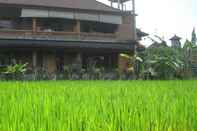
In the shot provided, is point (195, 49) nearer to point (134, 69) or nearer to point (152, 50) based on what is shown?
point (152, 50)

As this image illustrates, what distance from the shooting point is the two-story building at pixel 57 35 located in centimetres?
2383

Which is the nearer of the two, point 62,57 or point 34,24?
point 34,24

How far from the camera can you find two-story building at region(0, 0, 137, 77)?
23.8m

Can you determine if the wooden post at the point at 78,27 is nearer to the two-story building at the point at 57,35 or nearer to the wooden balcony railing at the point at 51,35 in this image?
the two-story building at the point at 57,35

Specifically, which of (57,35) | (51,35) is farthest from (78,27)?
(51,35)

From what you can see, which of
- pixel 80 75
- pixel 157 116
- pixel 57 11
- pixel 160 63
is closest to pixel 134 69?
pixel 160 63

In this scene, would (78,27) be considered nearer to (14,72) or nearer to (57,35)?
(57,35)

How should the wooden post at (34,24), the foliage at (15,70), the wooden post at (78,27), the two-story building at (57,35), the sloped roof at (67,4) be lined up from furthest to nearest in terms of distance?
the wooden post at (78,27), the sloped roof at (67,4), the wooden post at (34,24), the two-story building at (57,35), the foliage at (15,70)

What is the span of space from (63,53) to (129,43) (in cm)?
411

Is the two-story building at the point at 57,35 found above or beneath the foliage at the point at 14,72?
above

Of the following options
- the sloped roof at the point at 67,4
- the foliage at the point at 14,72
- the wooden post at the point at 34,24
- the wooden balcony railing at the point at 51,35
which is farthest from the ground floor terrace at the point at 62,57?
the sloped roof at the point at 67,4

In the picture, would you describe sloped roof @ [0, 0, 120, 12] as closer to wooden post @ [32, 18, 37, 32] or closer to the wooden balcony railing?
wooden post @ [32, 18, 37, 32]

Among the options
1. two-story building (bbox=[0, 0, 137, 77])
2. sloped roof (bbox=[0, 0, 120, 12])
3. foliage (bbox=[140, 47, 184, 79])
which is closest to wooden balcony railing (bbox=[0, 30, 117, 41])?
two-story building (bbox=[0, 0, 137, 77])

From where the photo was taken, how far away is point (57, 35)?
24578 mm
